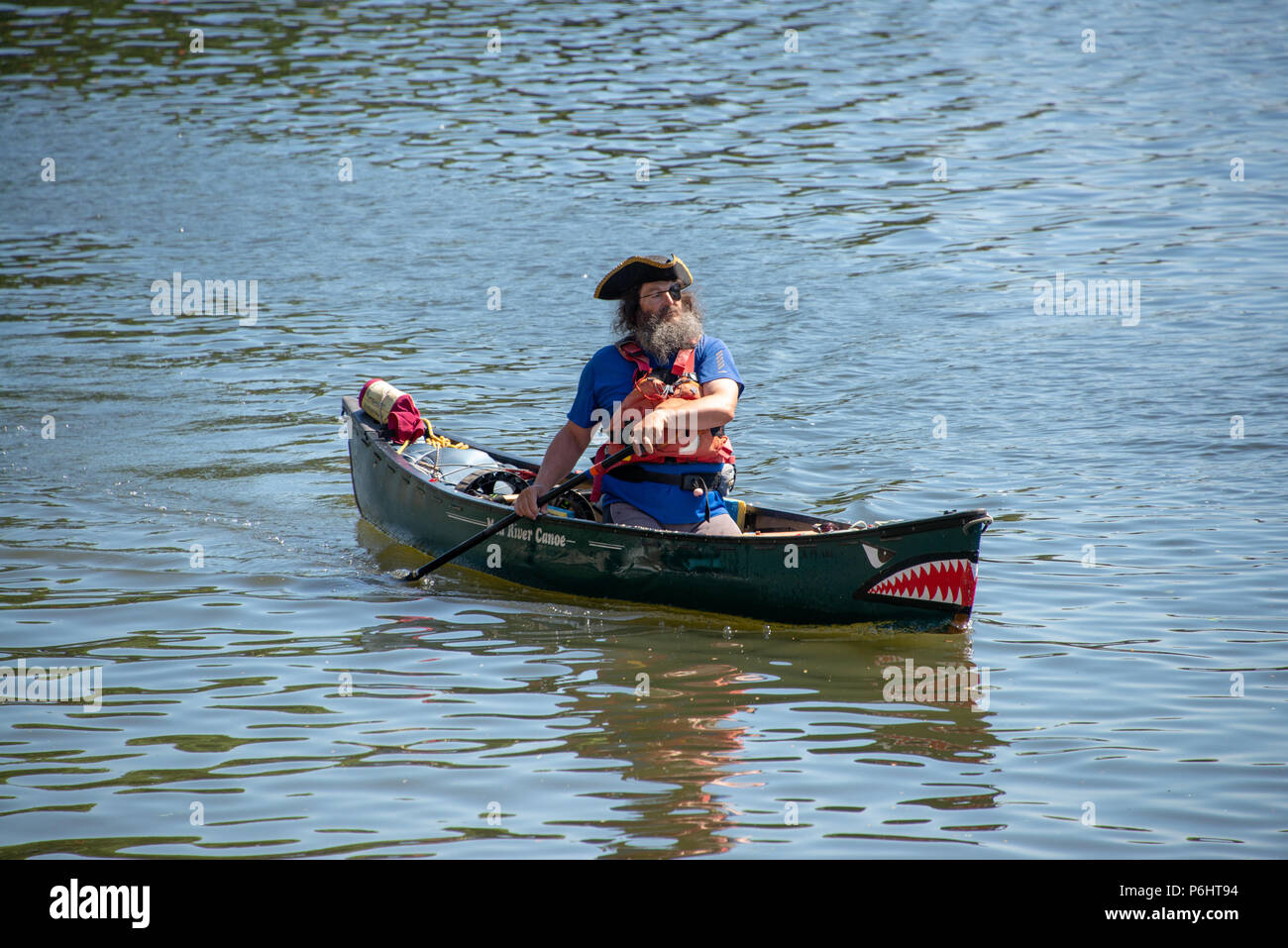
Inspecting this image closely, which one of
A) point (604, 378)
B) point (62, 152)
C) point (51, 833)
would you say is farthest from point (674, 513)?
point (62, 152)

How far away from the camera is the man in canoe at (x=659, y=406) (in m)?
6.57

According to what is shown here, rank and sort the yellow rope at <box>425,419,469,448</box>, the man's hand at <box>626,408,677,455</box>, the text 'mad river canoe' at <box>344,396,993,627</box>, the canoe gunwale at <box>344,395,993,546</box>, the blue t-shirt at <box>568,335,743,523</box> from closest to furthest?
the canoe gunwale at <box>344,395,993,546</box> < the text 'mad river canoe' at <box>344,396,993,627</box> < the man's hand at <box>626,408,677,455</box> < the blue t-shirt at <box>568,335,743,523</box> < the yellow rope at <box>425,419,469,448</box>

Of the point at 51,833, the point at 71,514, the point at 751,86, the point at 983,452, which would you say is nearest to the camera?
the point at 51,833

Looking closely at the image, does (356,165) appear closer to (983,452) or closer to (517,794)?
(983,452)

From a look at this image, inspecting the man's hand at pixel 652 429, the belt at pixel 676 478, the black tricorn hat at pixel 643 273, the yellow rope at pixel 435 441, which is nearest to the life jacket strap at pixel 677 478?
the belt at pixel 676 478

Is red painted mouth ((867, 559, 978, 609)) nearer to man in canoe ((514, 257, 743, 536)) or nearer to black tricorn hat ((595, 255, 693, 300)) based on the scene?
man in canoe ((514, 257, 743, 536))

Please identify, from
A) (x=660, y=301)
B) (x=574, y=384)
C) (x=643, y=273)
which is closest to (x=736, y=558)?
(x=660, y=301)

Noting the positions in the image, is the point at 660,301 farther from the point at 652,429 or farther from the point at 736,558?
the point at 736,558

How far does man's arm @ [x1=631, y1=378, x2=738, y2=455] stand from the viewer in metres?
6.41

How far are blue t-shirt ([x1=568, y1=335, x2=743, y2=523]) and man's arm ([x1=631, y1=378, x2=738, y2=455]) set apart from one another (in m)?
0.18

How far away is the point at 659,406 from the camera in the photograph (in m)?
6.53

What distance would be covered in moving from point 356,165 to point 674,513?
13251 millimetres

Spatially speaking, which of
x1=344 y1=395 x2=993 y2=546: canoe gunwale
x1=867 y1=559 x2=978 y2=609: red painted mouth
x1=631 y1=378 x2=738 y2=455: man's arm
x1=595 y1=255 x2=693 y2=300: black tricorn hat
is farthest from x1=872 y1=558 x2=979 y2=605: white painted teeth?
x1=595 y1=255 x2=693 y2=300: black tricorn hat

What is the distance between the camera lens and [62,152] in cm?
1933
